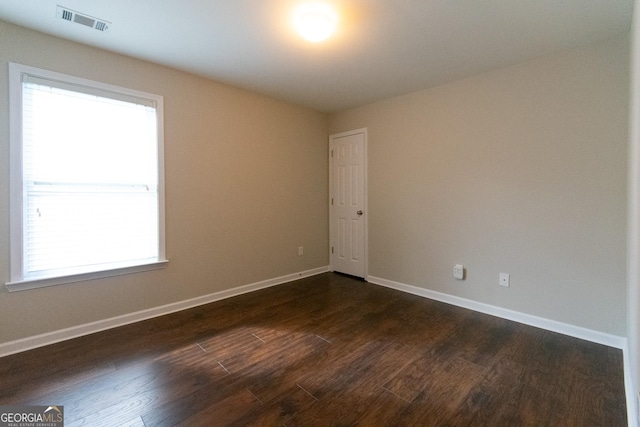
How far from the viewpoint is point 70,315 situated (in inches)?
90.7

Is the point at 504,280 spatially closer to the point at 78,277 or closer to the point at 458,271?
the point at 458,271

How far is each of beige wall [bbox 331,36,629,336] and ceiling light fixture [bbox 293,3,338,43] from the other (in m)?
1.70

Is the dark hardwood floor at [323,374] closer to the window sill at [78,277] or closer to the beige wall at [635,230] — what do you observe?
the beige wall at [635,230]

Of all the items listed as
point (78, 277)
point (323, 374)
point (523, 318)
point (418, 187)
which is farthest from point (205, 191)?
point (523, 318)

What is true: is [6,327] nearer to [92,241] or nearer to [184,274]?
[92,241]

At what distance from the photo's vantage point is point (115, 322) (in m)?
2.50

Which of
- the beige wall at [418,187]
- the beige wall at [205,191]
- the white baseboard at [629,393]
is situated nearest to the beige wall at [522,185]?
the beige wall at [418,187]

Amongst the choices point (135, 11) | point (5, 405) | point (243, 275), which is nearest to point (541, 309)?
point (243, 275)

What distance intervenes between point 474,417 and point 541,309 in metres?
1.61

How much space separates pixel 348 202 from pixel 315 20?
2.58 meters

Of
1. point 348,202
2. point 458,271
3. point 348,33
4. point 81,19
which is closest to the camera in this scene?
point 81,19

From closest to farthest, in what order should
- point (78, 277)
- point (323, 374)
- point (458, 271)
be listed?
1. point (323, 374)
2. point (78, 277)
3. point (458, 271)

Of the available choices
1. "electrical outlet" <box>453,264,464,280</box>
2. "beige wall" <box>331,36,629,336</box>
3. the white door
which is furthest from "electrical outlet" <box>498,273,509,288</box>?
the white door

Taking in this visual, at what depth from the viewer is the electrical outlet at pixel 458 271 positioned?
301 centimetres
